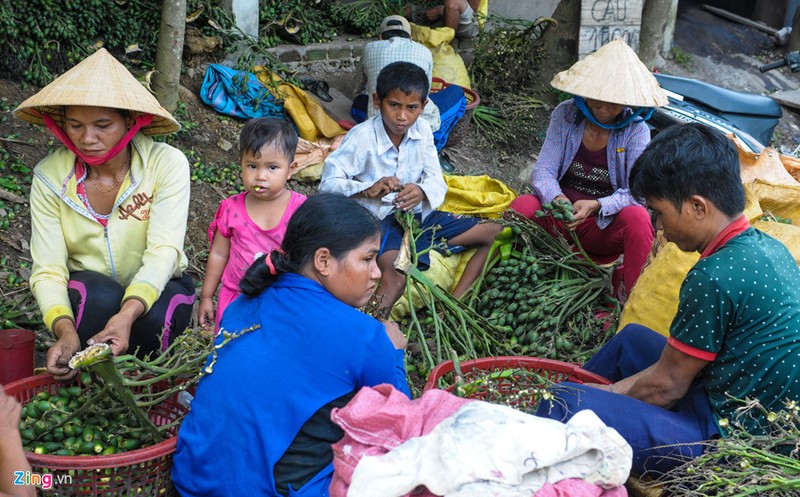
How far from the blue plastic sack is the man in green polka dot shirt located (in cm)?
355

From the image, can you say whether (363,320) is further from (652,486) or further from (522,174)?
(522,174)

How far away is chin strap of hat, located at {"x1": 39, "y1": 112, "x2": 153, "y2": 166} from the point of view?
289cm

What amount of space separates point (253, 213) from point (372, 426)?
143 cm

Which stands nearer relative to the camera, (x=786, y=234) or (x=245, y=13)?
(x=786, y=234)

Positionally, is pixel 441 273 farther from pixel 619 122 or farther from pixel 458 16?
pixel 458 16

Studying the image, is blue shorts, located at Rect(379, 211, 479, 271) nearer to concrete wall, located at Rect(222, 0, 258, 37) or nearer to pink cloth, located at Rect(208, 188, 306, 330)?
pink cloth, located at Rect(208, 188, 306, 330)

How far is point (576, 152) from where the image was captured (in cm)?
402

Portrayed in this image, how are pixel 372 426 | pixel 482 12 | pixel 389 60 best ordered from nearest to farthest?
pixel 372 426 → pixel 389 60 → pixel 482 12

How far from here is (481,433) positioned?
6.42ft

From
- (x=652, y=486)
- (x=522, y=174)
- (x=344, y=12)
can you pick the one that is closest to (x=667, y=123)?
(x=522, y=174)

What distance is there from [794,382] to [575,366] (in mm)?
763

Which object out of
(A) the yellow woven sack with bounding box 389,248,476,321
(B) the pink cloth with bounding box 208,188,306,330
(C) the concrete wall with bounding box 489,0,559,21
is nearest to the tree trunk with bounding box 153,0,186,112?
(B) the pink cloth with bounding box 208,188,306,330

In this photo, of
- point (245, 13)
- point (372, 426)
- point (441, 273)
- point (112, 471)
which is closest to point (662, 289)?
point (441, 273)

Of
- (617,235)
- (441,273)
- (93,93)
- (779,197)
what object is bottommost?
(441,273)
